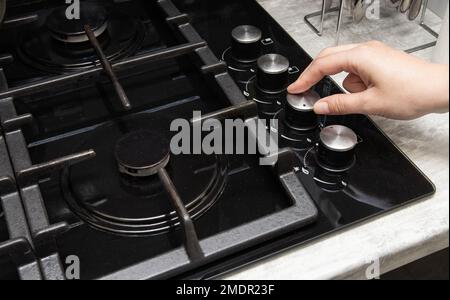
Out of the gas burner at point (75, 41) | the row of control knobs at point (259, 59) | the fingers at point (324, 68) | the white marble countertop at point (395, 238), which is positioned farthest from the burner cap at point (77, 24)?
the white marble countertop at point (395, 238)

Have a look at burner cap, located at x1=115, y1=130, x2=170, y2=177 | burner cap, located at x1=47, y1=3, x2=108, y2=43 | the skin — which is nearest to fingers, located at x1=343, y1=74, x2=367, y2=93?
the skin

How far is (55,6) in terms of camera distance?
0.87 m

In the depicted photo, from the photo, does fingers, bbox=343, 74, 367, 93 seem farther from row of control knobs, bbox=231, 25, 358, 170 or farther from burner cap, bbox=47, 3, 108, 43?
burner cap, bbox=47, 3, 108, 43

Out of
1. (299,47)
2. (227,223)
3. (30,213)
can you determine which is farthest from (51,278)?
(299,47)

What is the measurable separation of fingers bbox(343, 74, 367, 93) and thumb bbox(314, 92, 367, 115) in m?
0.05

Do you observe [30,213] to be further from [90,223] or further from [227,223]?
[227,223]

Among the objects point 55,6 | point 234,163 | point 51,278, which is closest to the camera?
point 51,278

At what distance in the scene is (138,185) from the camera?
60cm

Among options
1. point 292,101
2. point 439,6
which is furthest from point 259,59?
point 439,6

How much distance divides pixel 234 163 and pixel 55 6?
1.49ft

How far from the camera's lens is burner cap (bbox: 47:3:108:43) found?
773mm

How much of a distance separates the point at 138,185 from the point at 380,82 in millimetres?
289

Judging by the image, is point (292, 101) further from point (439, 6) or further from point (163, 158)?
point (439, 6)

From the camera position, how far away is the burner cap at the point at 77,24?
773mm
